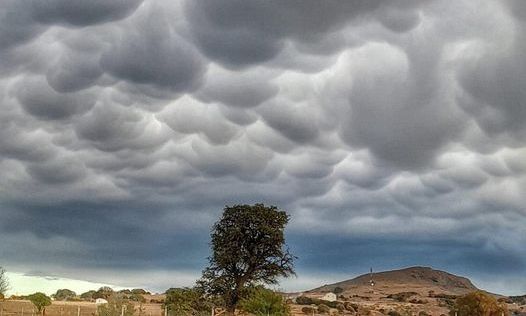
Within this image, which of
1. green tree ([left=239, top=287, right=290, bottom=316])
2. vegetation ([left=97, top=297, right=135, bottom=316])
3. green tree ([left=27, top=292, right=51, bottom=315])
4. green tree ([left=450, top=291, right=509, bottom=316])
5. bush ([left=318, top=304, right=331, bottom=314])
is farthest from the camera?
bush ([left=318, top=304, right=331, bottom=314])

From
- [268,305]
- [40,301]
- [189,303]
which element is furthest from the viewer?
[40,301]

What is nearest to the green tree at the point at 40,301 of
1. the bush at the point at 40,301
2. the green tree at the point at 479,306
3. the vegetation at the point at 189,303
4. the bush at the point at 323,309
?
the bush at the point at 40,301

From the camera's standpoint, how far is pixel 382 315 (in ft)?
393

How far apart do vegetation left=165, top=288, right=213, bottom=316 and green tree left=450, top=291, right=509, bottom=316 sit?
3794cm

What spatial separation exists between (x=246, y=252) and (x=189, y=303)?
378 inches

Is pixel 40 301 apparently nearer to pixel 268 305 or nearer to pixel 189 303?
pixel 189 303

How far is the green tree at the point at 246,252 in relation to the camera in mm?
73312

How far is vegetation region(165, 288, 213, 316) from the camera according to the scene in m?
74.9

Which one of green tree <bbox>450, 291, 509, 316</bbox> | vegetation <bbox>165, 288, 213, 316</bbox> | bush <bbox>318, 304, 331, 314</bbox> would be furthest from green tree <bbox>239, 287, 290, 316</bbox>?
bush <bbox>318, 304, 331, 314</bbox>

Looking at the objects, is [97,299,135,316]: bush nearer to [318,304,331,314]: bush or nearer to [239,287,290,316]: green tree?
[239,287,290,316]: green tree

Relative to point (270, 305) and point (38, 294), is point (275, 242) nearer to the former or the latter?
point (270, 305)

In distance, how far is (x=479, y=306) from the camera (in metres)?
95.1

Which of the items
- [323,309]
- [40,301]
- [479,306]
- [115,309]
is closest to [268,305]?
[115,309]

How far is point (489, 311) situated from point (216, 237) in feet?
143
